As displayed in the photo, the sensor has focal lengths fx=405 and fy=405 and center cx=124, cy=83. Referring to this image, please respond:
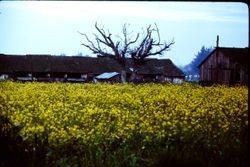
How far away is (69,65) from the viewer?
48.6m

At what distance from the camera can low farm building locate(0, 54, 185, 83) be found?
147 feet

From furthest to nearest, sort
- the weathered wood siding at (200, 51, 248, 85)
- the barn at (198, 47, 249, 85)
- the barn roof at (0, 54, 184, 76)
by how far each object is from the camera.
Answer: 1. the barn roof at (0, 54, 184, 76)
2. the weathered wood siding at (200, 51, 248, 85)
3. the barn at (198, 47, 249, 85)

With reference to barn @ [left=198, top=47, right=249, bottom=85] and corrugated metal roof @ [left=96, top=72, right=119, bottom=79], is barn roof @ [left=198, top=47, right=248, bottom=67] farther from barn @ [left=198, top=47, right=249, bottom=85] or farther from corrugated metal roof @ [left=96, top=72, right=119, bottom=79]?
corrugated metal roof @ [left=96, top=72, right=119, bottom=79]

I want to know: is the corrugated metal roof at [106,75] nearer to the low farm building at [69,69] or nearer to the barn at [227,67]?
the low farm building at [69,69]

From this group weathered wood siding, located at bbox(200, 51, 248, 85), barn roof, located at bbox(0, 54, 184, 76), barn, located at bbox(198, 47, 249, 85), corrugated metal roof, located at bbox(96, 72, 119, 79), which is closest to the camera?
barn, located at bbox(198, 47, 249, 85)

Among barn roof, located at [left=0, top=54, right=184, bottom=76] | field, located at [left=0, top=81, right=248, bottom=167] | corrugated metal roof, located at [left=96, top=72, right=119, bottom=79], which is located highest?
barn roof, located at [left=0, top=54, right=184, bottom=76]

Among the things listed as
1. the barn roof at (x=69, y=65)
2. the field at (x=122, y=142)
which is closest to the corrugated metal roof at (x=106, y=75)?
the barn roof at (x=69, y=65)

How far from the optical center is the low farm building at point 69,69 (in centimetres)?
4475

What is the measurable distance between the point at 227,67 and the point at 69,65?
68.8 feet

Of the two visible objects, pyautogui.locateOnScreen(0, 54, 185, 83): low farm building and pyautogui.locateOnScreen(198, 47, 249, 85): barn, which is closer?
pyautogui.locateOnScreen(198, 47, 249, 85): barn

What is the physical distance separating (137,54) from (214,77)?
744 centimetres

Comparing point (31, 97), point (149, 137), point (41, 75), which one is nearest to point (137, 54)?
point (41, 75)

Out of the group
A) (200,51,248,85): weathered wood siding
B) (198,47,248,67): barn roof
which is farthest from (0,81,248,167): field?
(198,47,248,67): barn roof

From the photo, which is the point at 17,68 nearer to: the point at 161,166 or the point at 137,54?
the point at 137,54
